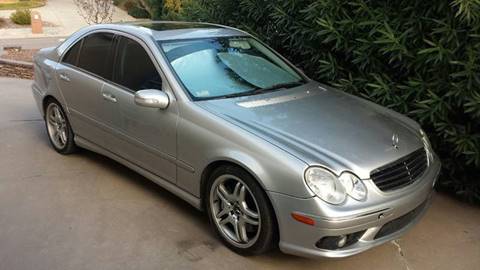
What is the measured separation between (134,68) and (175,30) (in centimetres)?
55

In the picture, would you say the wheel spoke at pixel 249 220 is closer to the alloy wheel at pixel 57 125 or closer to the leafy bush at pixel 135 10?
the alloy wheel at pixel 57 125

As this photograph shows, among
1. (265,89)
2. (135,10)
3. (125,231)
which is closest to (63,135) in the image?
(125,231)

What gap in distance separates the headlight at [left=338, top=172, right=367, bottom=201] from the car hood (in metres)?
0.04

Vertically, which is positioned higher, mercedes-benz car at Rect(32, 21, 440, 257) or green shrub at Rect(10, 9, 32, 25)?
mercedes-benz car at Rect(32, 21, 440, 257)

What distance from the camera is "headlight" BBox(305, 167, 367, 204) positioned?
10.3ft

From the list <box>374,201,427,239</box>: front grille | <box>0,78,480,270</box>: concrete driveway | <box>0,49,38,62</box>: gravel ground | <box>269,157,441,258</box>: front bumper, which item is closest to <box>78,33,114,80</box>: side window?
<box>0,78,480,270</box>: concrete driveway

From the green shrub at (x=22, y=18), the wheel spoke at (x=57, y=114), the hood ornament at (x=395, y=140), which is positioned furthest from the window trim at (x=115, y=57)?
the green shrub at (x=22, y=18)

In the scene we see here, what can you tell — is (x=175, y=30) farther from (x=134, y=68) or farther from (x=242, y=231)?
(x=242, y=231)

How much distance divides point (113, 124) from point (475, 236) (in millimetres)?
3170

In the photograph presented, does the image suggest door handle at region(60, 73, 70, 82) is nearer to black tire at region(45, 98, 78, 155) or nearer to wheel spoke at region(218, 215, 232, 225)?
black tire at region(45, 98, 78, 155)

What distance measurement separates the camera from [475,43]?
163 inches

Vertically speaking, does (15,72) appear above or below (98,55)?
below

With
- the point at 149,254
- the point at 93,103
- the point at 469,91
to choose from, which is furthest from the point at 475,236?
the point at 93,103

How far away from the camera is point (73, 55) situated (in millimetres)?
5305
